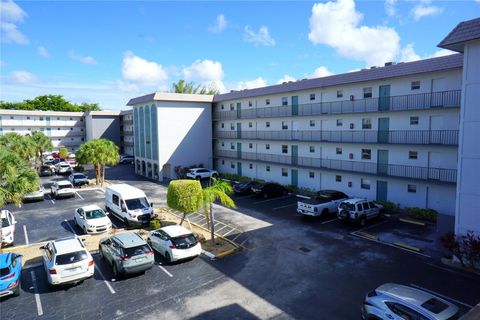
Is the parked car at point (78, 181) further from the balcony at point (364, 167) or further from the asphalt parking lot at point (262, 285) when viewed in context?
the balcony at point (364, 167)

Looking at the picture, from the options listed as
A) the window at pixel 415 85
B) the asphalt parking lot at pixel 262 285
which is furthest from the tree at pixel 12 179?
the window at pixel 415 85

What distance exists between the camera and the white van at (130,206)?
21.8 m

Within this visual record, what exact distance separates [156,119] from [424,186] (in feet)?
93.8

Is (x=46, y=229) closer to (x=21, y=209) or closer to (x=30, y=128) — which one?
(x=21, y=209)

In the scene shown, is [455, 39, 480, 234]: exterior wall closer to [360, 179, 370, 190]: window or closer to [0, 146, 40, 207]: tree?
[360, 179, 370, 190]: window

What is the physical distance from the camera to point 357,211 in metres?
21.7

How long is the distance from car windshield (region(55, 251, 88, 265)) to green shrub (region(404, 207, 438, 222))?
21.6 meters

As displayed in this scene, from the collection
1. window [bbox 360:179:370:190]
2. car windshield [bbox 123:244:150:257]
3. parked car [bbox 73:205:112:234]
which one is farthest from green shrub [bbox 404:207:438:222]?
parked car [bbox 73:205:112:234]

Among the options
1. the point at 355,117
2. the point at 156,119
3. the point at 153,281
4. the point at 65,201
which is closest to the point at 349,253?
the point at 153,281

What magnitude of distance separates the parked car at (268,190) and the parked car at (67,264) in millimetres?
18352

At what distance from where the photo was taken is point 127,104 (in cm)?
4628

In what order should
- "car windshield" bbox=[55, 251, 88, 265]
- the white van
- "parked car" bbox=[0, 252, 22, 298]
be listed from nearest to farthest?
"parked car" bbox=[0, 252, 22, 298] < "car windshield" bbox=[55, 251, 88, 265] < the white van

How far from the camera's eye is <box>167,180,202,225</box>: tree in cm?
1988

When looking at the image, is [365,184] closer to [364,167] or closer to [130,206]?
[364,167]
